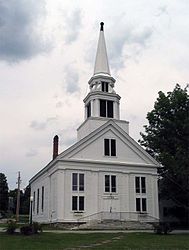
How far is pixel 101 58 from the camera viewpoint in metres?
50.3

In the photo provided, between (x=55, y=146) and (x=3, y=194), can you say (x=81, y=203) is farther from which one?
(x=3, y=194)

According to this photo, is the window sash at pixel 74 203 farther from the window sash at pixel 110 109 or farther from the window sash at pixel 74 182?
the window sash at pixel 110 109

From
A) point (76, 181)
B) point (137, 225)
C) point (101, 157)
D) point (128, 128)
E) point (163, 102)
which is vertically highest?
point (163, 102)

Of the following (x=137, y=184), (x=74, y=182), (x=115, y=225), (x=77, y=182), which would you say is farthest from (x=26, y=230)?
(x=137, y=184)

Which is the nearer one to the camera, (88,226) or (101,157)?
(88,226)

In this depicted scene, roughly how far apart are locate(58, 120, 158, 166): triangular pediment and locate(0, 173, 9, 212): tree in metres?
56.9

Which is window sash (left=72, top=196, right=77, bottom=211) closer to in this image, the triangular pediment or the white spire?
the triangular pediment

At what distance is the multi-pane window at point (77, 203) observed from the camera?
3931 cm

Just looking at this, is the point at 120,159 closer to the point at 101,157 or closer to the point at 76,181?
the point at 101,157

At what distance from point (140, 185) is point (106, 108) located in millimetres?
9910

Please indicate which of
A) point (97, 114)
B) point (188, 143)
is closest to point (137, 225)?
point (188, 143)

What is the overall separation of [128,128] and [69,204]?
12.3 m

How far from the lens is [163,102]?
47.1 metres

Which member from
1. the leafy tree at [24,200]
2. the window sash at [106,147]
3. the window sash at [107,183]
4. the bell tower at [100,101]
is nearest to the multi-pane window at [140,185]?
the window sash at [107,183]
